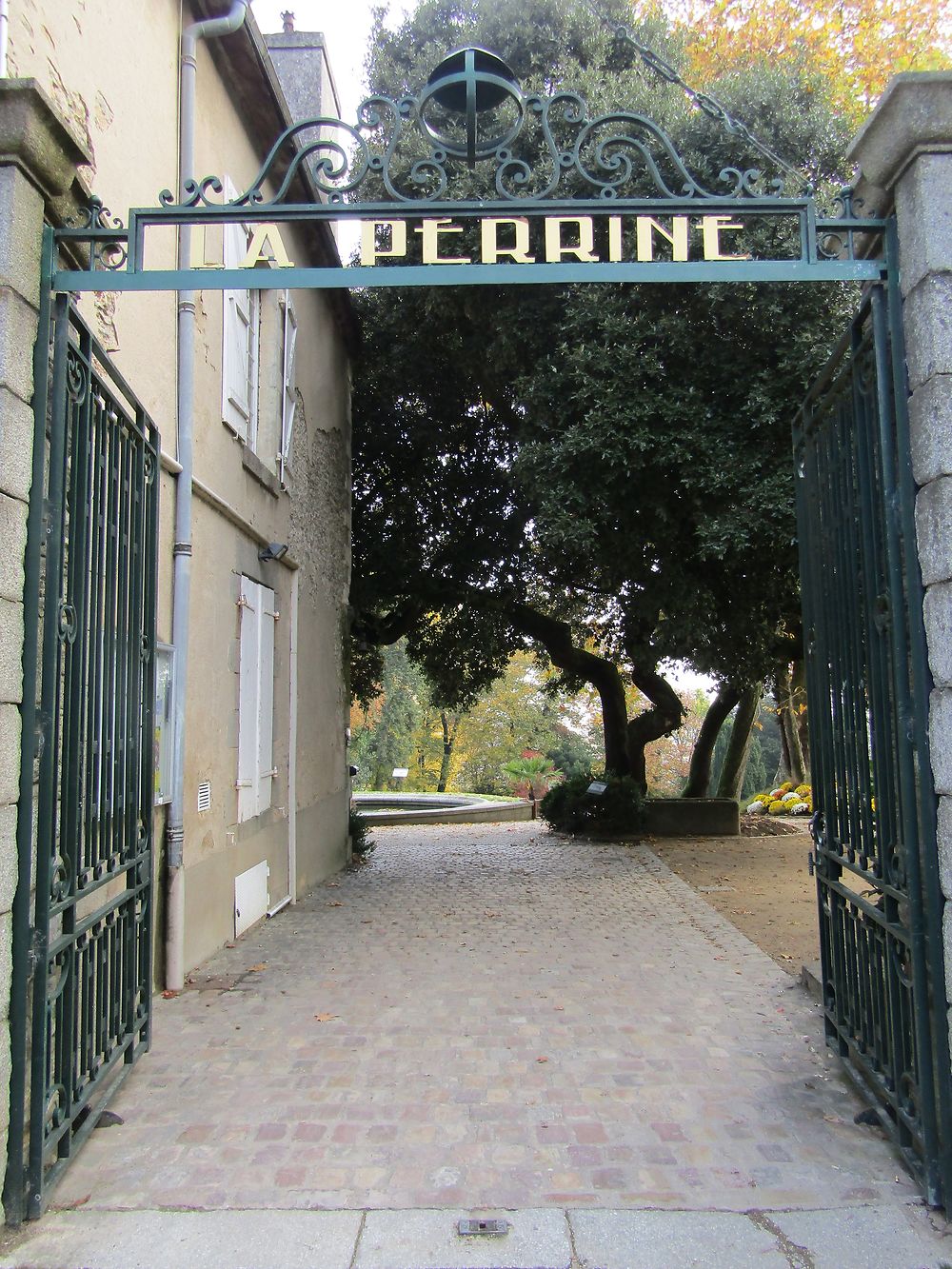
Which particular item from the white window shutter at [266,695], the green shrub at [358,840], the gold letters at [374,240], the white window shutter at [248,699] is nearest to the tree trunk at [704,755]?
the green shrub at [358,840]

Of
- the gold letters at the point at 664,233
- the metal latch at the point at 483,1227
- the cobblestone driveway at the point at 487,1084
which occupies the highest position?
the gold letters at the point at 664,233

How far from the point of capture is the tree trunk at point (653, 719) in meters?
14.7

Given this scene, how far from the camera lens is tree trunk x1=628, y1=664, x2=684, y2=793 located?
14.7 metres

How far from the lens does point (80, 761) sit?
3271 mm

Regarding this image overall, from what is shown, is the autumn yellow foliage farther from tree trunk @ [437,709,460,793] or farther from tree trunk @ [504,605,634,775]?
tree trunk @ [437,709,460,793]

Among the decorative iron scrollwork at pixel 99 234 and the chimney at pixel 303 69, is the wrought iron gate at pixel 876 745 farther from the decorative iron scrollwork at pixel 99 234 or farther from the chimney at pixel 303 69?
the chimney at pixel 303 69

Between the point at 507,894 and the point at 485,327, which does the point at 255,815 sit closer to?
the point at 507,894

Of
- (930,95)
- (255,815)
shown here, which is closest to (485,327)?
(255,815)

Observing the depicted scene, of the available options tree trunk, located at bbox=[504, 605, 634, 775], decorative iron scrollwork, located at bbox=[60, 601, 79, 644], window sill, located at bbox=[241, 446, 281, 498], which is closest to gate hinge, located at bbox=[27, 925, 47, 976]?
decorative iron scrollwork, located at bbox=[60, 601, 79, 644]

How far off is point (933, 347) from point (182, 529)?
4.42 metres

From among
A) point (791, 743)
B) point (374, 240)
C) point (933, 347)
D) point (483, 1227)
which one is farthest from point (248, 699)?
point (791, 743)

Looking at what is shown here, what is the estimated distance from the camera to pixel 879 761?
3332 mm

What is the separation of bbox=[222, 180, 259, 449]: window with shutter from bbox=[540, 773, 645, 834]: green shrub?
816cm

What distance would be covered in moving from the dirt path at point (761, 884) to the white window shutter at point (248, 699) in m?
4.00
